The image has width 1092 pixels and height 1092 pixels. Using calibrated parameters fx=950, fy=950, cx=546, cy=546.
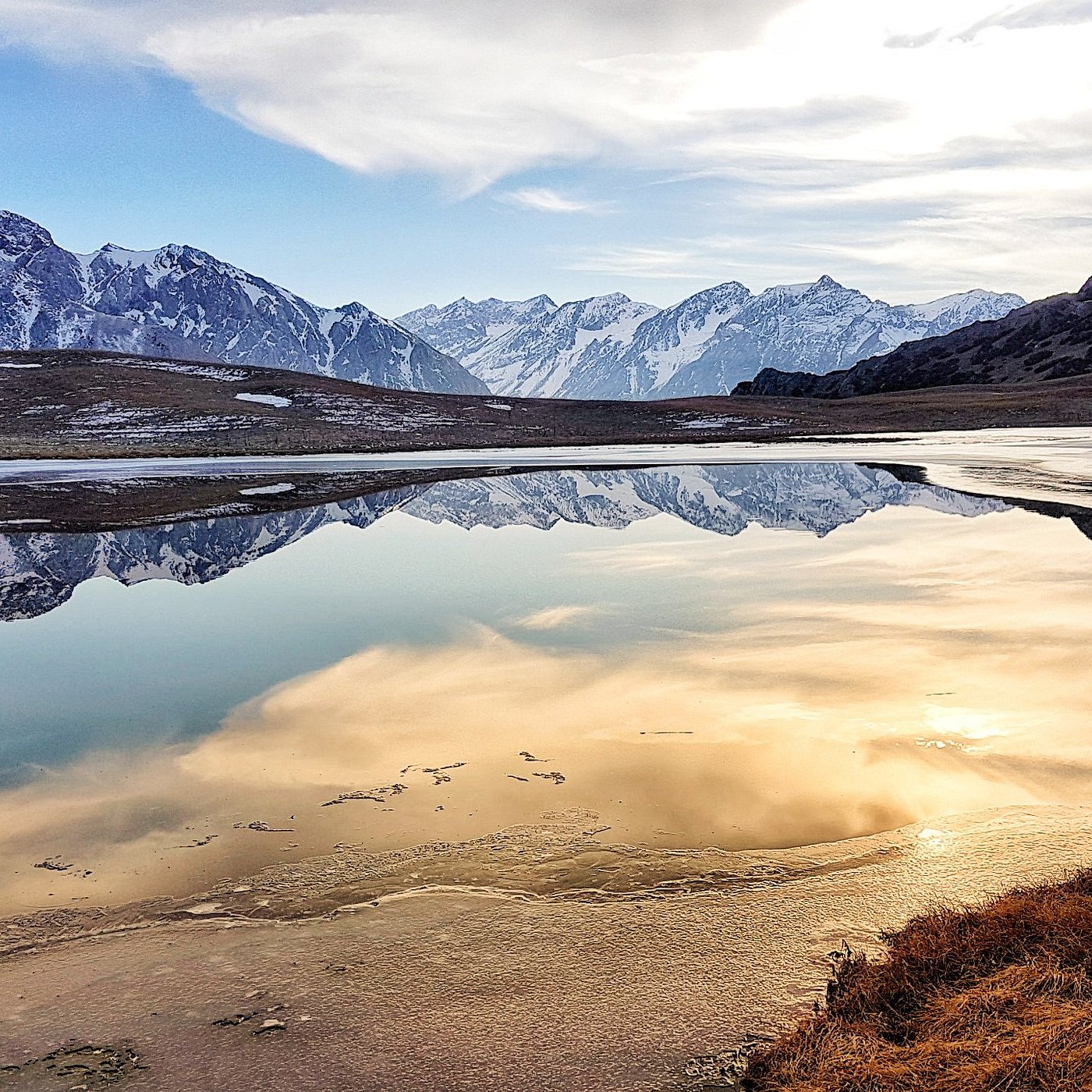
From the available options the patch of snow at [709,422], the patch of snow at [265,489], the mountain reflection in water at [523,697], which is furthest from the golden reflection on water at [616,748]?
the patch of snow at [709,422]

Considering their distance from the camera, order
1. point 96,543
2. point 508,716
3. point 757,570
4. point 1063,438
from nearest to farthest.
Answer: point 508,716 → point 757,570 → point 96,543 → point 1063,438

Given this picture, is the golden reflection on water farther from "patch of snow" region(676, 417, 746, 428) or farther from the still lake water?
"patch of snow" region(676, 417, 746, 428)

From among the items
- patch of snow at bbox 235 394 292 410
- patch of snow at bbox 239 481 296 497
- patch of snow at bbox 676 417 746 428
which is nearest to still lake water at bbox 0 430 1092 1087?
patch of snow at bbox 239 481 296 497

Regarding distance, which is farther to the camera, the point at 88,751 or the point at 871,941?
the point at 88,751

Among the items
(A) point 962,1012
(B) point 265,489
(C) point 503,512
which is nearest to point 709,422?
(B) point 265,489

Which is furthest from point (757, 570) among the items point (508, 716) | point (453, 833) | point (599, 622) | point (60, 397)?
point (60, 397)

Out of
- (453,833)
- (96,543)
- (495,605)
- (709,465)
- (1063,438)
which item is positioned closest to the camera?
(453,833)

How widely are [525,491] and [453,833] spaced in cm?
3508

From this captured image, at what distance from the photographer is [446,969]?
7.11 meters

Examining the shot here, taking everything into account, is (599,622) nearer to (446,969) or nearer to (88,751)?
(88,751)

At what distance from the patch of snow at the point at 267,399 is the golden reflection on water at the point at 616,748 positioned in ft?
305

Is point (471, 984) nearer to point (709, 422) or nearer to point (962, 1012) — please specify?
point (962, 1012)

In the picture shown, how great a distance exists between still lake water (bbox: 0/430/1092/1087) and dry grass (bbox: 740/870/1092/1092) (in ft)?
1.79

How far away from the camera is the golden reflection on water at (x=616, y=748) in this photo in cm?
927
